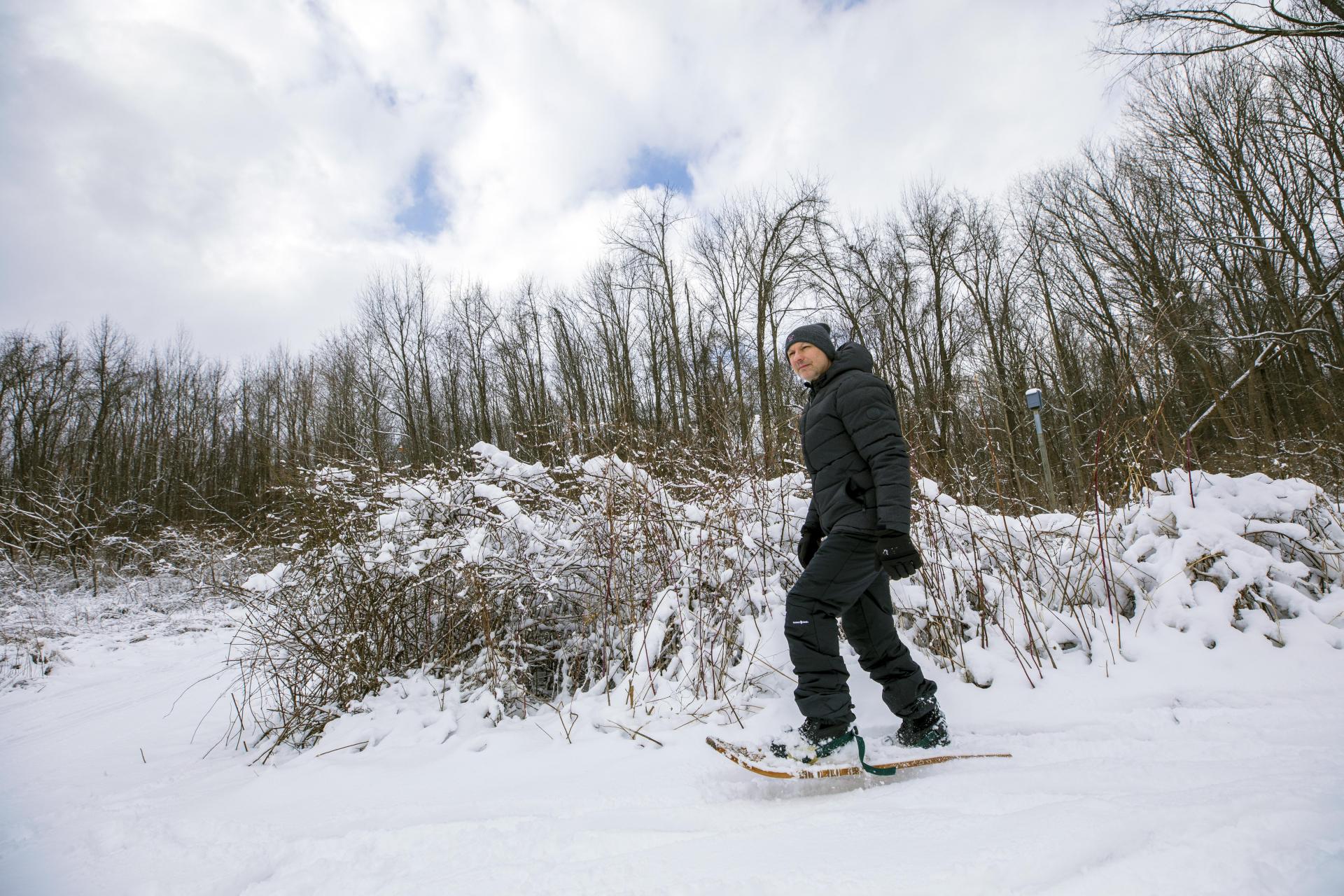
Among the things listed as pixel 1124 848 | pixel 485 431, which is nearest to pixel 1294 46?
pixel 1124 848

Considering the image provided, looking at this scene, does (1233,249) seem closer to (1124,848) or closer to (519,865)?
(1124,848)

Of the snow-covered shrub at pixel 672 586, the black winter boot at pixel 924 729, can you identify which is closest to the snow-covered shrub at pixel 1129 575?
the snow-covered shrub at pixel 672 586

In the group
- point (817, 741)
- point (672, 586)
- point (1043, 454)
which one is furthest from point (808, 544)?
point (1043, 454)

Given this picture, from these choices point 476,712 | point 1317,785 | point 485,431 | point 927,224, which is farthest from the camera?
point 485,431

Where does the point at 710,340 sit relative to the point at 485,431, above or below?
above

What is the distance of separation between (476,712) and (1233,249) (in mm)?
19631

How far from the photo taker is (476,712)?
326cm

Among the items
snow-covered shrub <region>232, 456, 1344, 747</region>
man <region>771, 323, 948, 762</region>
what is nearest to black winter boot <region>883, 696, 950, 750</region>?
man <region>771, 323, 948, 762</region>

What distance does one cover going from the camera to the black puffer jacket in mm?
2225

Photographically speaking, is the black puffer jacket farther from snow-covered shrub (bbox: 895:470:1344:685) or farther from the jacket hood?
snow-covered shrub (bbox: 895:470:1344:685)

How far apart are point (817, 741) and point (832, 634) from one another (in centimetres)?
45

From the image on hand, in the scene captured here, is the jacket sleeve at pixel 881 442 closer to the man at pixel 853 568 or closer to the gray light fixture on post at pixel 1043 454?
the man at pixel 853 568

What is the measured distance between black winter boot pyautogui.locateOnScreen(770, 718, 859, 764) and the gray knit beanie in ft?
5.35

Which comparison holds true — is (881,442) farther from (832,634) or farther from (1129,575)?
(1129,575)
